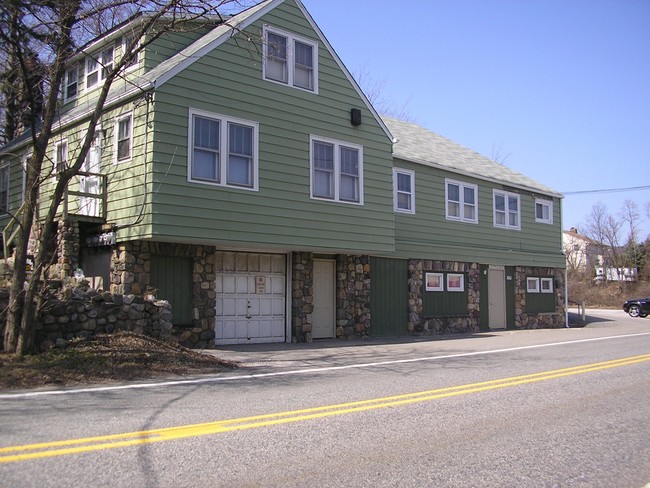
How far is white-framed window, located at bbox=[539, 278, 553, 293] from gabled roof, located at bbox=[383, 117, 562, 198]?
379 centimetres

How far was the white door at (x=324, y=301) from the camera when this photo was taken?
58.6 ft

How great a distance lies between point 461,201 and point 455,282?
122 inches

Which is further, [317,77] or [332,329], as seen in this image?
[332,329]

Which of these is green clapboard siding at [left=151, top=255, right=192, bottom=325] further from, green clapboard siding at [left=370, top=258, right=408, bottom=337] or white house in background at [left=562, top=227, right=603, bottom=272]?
white house in background at [left=562, top=227, right=603, bottom=272]

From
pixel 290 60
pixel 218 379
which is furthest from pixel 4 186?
pixel 218 379

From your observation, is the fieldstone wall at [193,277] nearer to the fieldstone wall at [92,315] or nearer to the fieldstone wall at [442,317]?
the fieldstone wall at [92,315]

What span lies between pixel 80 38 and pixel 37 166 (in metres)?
3.39

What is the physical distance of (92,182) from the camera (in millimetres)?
15648

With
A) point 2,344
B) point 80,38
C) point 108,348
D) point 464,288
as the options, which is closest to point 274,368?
point 108,348

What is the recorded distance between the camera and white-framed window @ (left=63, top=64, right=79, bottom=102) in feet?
59.2

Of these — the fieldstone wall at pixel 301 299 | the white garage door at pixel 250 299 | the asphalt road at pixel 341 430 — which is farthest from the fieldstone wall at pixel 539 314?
the asphalt road at pixel 341 430

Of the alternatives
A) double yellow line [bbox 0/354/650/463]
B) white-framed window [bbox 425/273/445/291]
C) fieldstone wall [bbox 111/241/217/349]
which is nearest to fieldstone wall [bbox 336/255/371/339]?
white-framed window [bbox 425/273/445/291]

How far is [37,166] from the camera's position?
440 inches

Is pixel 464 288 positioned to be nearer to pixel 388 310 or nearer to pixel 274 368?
pixel 388 310
